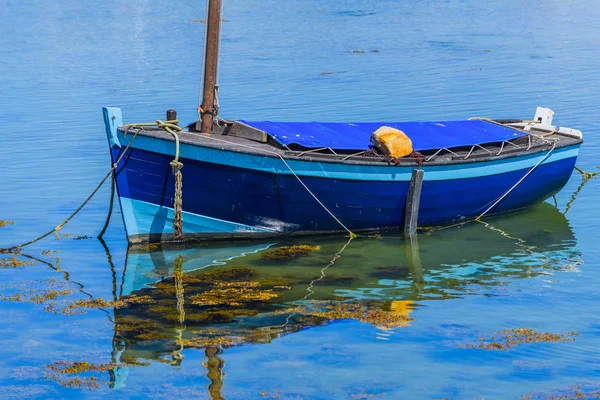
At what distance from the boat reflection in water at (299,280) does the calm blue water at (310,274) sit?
0.05m

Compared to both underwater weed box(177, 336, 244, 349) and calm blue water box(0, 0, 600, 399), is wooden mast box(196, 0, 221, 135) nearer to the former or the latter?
calm blue water box(0, 0, 600, 399)

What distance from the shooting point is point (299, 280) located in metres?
14.0

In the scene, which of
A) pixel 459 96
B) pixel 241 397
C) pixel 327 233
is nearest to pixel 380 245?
pixel 327 233

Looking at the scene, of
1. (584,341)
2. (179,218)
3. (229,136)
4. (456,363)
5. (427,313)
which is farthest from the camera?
(229,136)

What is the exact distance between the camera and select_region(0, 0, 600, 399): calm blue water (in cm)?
1039

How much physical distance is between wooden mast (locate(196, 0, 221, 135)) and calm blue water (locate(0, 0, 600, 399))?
233 centimetres

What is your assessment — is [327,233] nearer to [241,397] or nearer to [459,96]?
[241,397]

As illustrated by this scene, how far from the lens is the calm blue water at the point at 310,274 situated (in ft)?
34.1

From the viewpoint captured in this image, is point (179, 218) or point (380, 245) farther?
point (380, 245)

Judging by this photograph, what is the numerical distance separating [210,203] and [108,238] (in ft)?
8.48

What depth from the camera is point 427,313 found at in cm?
1255

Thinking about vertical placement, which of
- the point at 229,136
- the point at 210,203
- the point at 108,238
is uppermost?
the point at 229,136

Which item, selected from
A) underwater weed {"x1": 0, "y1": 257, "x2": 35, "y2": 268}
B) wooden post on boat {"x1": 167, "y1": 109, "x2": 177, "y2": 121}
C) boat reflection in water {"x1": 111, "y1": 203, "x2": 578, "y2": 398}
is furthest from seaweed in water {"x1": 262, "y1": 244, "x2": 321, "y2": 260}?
underwater weed {"x1": 0, "y1": 257, "x2": 35, "y2": 268}

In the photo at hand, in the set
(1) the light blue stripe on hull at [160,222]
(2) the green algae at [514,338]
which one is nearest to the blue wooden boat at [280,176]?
(1) the light blue stripe on hull at [160,222]
